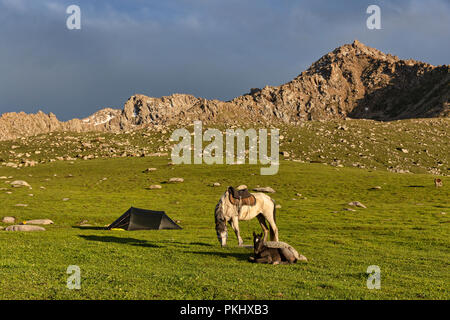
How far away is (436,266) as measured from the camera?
19.7 meters

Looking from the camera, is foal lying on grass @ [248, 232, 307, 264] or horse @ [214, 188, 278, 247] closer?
foal lying on grass @ [248, 232, 307, 264]

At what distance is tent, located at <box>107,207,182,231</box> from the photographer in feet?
117

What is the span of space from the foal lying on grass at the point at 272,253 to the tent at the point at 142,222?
18.5 m

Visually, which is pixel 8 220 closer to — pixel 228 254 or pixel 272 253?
pixel 228 254

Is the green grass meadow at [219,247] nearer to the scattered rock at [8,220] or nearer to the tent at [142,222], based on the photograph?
the scattered rock at [8,220]

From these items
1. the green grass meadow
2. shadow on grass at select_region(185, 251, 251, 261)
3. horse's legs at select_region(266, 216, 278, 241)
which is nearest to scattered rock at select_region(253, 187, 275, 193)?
the green grass meadow

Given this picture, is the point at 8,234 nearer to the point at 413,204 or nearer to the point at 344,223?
the point at 344,223

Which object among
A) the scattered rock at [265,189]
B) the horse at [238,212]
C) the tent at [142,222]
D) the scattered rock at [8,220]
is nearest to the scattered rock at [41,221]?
the scattered rock at [8,220]

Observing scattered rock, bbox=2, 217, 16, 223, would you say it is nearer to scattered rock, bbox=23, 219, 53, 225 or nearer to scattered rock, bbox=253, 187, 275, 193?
scattered rock, bbox=23, 219, 53, 225

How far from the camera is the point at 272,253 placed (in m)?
18.8

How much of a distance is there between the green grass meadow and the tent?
2.00 metres

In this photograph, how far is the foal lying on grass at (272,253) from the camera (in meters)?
18.6

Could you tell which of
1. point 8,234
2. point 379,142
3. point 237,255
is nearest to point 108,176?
point 8,234
